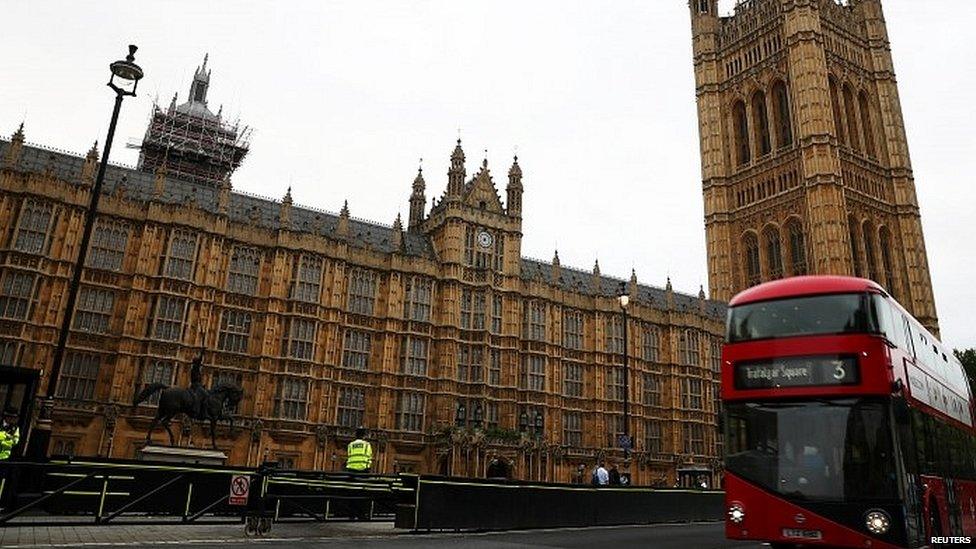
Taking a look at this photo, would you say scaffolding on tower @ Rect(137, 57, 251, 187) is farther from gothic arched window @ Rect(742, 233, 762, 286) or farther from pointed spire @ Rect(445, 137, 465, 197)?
gothic arched window @ Rect(742, 233, 762, 286)

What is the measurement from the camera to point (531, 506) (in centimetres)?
1842

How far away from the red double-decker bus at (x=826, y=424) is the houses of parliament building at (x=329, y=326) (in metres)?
13.3

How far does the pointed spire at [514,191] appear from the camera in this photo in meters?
47.4

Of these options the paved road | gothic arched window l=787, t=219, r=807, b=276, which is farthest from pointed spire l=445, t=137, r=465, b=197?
gothic arched window l=787, t=219, r=807, b=276

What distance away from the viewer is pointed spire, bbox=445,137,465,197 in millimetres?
45312

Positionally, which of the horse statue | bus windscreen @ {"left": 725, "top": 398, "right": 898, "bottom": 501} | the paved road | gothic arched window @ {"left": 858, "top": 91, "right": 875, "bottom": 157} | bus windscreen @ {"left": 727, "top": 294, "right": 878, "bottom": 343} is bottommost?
the paved road

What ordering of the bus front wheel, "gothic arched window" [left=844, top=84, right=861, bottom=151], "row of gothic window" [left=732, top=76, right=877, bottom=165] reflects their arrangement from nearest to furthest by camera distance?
1. the bus front wheel
2. "row of gothic window" [left=732, top=76, right=877, bottom=165]
3. "gothic arched window" [left=844, top=84, right=861, bottom=151]

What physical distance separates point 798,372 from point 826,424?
0.99 meters

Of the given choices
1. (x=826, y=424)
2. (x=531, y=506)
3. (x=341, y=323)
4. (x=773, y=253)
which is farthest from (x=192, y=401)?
(x=773, y=253)

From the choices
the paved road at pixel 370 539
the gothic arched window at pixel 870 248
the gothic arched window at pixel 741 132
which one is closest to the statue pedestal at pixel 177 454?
the paved road at pixel 370 539

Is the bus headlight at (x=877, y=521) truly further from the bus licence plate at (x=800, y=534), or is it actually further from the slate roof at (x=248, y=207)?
the slate roof at (x=248, y=207)

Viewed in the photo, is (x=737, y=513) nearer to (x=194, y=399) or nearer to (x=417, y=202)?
(x=194, y=399)

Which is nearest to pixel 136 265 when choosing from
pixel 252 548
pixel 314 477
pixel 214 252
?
pixel 214 252

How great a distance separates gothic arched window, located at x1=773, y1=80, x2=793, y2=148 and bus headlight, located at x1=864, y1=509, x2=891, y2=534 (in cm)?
7293
